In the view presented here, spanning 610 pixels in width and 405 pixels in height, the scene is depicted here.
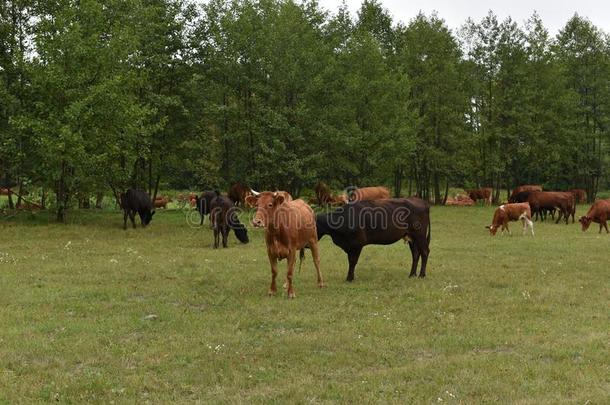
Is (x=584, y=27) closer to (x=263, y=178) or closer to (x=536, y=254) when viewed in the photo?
(x=263, y=178)

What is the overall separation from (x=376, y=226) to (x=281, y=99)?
23637 mm

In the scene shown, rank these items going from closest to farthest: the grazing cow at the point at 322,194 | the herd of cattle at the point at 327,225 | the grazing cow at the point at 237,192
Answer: the herd of cattle at the point at 327,225 → the grazing cow at the point at 237,192 → the grazing cow at the point at 322,194

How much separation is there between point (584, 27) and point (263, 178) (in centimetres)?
→ 3582

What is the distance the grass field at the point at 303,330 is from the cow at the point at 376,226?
80 centimetres

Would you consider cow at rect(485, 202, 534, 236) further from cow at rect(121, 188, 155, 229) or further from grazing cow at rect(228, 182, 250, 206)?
cow at rect(121, 188, 155, 229)

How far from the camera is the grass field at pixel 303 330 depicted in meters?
6.89

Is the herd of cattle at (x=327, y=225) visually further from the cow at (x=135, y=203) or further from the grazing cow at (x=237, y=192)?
the grazing cow at (x=237, y=192)

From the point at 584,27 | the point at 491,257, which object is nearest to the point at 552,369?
the point at 491,257

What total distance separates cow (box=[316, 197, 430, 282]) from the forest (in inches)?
571

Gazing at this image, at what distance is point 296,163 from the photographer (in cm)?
3472

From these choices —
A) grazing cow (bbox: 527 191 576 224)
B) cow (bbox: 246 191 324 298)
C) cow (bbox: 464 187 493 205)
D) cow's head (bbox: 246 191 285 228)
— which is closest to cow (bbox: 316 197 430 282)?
cow (bbox: 246 191 324 298)

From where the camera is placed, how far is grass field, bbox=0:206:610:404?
6.89m

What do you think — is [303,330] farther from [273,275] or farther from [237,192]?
[237,192]

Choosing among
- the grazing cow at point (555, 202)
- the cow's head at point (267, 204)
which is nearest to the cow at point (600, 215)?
the grazing cow at point (555, 202)
